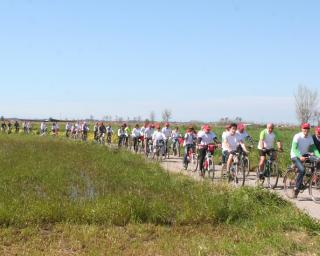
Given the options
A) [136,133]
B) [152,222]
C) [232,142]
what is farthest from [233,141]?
[136,133]

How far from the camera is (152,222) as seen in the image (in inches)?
425

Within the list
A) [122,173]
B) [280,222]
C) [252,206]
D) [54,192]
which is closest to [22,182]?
[54,192]

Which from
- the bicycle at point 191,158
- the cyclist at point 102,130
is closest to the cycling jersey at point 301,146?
the bicycle at point 191,158

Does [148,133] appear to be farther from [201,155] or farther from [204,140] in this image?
[204,140]

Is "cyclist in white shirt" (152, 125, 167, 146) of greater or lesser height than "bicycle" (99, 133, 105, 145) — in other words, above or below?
above

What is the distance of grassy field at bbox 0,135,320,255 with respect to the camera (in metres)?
8.70

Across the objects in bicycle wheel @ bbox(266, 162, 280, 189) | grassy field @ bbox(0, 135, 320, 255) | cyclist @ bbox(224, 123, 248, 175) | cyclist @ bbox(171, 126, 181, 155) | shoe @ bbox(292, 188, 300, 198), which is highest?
cyclist @ bbox(224, 123, 248, 175)

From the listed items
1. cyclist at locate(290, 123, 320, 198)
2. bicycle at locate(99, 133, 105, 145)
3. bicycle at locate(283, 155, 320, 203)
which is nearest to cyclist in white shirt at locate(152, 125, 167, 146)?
bicycle at locate(283, 155, 320, 203)

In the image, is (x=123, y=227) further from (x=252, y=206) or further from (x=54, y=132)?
(x=54, y=132)

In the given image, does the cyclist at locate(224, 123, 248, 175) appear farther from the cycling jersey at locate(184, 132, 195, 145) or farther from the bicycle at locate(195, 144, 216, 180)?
the cycling jersey at locate(184, 132, 195, 145)

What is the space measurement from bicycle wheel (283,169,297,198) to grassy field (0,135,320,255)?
164cm

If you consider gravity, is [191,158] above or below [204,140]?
below

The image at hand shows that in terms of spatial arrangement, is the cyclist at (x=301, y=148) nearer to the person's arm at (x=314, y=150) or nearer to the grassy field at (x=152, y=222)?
the person's arm at (x=314, y=150)

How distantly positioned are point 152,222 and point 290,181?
5241 millimetres
